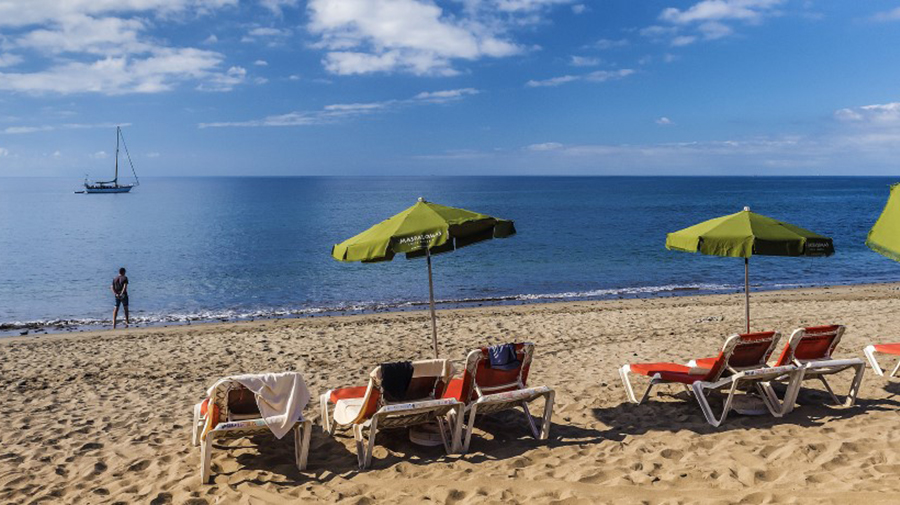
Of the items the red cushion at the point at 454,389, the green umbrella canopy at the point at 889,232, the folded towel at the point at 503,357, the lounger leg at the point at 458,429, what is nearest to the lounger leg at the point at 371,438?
the lounger leg at the point at 458,429

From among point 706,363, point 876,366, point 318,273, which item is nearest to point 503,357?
point 706,363

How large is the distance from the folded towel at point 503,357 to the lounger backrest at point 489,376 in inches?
1.3

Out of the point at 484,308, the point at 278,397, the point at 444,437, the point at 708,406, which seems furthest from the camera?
the point at 484,308

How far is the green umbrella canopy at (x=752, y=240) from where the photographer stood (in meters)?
7.53

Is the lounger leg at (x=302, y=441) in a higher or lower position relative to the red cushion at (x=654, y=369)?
lower

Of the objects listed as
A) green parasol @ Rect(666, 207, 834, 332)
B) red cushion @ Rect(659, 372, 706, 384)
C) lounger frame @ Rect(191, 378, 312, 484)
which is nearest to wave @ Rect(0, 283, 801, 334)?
green parasol @ Rect(666, 207, 834, 332)

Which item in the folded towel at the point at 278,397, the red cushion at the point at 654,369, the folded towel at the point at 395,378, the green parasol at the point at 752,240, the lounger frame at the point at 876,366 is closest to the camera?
the folded towel at the point at 278,397

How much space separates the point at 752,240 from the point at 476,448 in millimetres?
3967

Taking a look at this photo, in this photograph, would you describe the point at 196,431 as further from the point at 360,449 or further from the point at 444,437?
the point at 444,437

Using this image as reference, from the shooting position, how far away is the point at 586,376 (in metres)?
9.23

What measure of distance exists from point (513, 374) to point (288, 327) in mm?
10858

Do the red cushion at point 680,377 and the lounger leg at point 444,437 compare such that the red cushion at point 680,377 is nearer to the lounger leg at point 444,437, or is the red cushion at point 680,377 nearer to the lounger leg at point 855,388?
the lounger leg at point 855,388

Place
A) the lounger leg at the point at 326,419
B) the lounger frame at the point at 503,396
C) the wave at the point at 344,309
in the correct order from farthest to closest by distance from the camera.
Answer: the wave at the point at 344,309
the lounger leg at the point at 326,419
the lounger frame at the point at 503,396

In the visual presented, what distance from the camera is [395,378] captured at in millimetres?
6098
